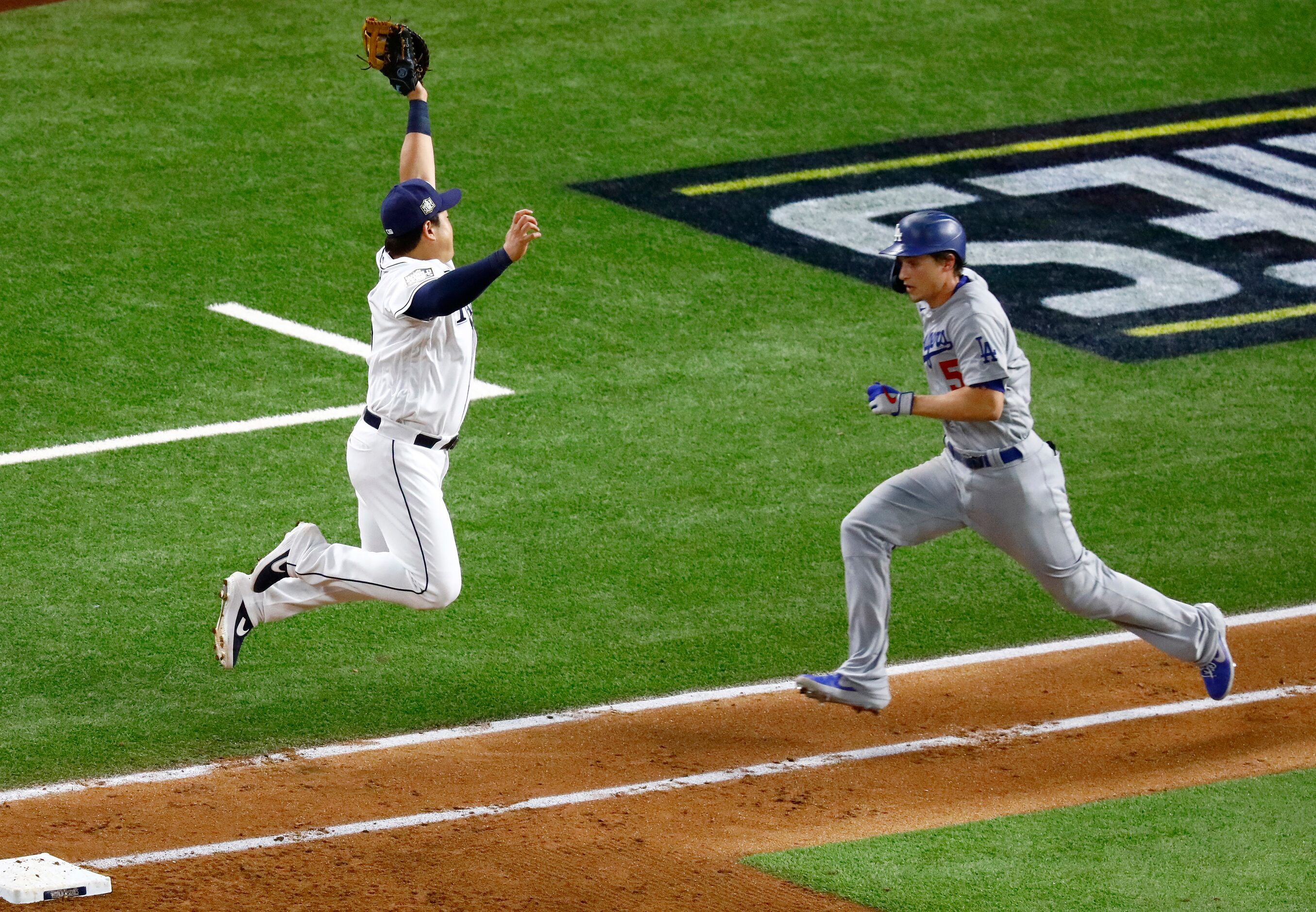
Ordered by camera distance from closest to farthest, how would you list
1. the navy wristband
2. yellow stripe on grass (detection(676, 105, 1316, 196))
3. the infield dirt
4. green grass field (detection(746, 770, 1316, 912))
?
green grass field (detection(746, 770, 1316, 912)), the infield dirt, the navy wristband, yellow stripe on grass (detection(676, 105, 1316, 196))

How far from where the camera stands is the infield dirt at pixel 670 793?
5.27 m

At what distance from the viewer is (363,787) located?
6.02m

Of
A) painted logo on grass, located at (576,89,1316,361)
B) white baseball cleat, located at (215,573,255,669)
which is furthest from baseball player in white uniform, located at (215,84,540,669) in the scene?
painted logo on grass, located at (576,89,1316,361)

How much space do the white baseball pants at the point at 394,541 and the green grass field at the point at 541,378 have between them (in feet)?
1.88

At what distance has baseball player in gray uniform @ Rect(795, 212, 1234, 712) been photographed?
19.4ft

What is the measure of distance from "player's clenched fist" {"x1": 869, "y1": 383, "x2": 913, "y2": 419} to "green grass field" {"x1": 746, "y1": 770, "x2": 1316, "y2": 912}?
4.25ft

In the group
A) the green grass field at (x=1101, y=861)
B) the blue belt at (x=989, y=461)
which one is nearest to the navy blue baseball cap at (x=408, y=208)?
the blue belt at (x=989, y=461)

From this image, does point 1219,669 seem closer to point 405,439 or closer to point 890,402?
point 890,402

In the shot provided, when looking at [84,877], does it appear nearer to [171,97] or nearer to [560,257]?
[560,257]

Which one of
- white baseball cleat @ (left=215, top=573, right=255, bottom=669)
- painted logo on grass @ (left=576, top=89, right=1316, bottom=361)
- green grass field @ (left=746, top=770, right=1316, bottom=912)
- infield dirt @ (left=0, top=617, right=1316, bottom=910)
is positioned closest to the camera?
green grass field @ (left=746, top=770, right=1316, bottom=912)

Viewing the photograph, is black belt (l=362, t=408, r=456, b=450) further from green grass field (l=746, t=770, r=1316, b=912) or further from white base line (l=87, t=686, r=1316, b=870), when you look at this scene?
green grass field (l=746, t=770, r=1316, b=912)

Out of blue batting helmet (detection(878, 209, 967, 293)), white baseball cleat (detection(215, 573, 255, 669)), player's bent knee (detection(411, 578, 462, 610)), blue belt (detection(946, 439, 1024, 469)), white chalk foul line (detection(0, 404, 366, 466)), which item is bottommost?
white chalk foul line (detection(0, 404, 366, 466))

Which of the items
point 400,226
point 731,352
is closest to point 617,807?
point 400,226

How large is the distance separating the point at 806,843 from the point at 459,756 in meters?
1.34
